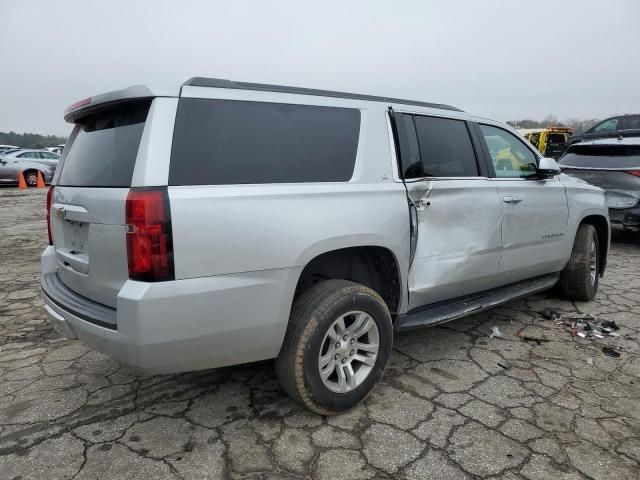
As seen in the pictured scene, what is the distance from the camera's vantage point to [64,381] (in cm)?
316

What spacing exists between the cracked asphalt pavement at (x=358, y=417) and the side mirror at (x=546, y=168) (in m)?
1.33

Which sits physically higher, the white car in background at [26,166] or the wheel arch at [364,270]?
the white car in background at [26,166]

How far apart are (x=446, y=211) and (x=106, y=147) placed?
6.94 feet

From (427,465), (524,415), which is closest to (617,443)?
(524,415)

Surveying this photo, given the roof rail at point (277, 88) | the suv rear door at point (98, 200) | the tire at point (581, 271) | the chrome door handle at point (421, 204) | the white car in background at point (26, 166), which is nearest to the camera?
the suv rear door at point (98, 200)

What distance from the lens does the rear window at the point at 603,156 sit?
22.4ft

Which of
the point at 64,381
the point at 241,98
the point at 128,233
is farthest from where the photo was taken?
the point at 64,381

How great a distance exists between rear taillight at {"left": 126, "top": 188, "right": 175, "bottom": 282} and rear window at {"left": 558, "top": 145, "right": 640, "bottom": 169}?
7.03m

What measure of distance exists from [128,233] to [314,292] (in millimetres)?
1013

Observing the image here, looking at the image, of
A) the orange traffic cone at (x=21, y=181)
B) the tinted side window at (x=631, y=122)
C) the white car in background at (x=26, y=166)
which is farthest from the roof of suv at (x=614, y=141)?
the orange traffic cone at (x=21, y=181)

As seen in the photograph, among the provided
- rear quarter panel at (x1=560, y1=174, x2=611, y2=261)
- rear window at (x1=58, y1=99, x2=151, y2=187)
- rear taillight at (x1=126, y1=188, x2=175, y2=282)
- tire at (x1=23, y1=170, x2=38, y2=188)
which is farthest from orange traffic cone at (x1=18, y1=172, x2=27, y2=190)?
rear quarter panel at (x1=560, y1=174, x2=611, y2=261)

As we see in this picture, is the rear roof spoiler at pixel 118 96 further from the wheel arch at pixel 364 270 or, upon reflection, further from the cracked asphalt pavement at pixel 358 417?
the cracked asphalt pavement at pixel 358 417

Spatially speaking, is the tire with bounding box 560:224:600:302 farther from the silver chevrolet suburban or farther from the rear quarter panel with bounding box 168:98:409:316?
the rear quarter panel with bounding box 168:98:409:316

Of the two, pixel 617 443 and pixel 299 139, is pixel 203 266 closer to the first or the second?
pixel 299 139
